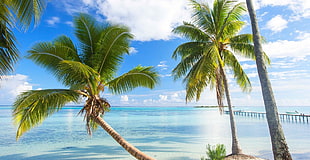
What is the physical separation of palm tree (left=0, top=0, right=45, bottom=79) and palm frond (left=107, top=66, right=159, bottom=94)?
3053 mm

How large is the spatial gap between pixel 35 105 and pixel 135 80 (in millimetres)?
3065

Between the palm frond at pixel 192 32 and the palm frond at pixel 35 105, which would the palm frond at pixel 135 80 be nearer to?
the palm frond at pixel 35 105

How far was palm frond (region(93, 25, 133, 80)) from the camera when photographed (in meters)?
6.56

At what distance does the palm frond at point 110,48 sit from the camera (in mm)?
6559

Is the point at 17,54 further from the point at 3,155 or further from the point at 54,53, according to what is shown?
the point at 3,155

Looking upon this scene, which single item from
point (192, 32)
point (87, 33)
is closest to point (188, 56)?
point (192, 32)

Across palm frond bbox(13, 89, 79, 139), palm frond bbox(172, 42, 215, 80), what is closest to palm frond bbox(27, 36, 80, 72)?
palm frond bbox(13, 89, 79, 139)

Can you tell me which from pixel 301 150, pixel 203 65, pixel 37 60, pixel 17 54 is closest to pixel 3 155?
pixel 37 60

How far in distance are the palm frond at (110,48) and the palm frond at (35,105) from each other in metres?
1.42

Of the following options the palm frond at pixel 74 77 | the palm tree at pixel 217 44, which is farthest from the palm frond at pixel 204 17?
the palm frond at pixel 74 77

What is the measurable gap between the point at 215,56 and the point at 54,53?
18.9 ft

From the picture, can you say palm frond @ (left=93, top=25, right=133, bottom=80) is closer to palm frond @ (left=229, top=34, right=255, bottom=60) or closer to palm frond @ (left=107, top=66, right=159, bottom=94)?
palm frond @ (left=107, top=66, right=159, bottom=94)

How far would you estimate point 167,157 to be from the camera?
34.8ft

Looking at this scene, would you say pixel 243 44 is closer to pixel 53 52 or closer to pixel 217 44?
pixel 217 44
